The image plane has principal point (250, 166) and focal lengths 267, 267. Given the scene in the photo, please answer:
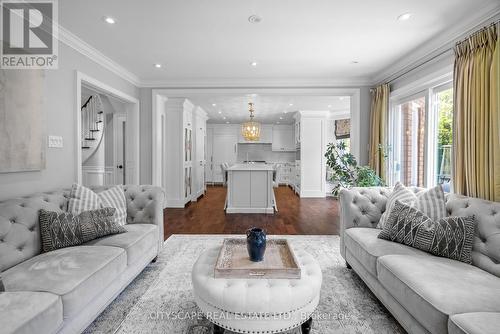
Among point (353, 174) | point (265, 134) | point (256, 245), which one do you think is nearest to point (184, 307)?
point (256, 245)

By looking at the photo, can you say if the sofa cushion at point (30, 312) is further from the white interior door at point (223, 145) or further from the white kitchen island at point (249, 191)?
the white interior door at point (223, 145)

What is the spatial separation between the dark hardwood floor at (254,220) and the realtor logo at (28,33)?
8.43ft

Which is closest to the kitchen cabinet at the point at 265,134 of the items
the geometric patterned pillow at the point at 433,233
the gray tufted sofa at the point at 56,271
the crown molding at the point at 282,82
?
the crown molding at the point at 282,82

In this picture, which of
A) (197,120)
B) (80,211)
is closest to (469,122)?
(80,211)

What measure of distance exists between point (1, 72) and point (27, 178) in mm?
929

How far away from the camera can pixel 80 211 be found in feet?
7.73

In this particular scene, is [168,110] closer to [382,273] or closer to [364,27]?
[364,27]

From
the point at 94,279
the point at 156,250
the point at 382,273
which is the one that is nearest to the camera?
the point at 94,279

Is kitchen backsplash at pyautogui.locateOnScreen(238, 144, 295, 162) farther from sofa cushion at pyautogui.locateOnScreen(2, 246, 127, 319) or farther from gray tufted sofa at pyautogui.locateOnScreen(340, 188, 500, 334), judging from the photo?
sofa cushion at pyautogui.locateOnScreen(2, 246, 127, 319)

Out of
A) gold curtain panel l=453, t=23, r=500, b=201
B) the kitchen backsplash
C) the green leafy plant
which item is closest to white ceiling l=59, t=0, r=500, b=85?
gold curtain panel l=453, t=23, r=500, b=201

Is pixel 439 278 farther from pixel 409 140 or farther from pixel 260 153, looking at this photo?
pixel 260 153

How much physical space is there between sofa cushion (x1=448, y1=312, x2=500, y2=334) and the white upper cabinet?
9.33 m

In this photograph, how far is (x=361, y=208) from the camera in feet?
8.99

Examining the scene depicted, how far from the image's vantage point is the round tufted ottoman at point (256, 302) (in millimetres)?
1405
